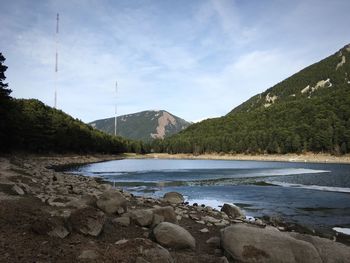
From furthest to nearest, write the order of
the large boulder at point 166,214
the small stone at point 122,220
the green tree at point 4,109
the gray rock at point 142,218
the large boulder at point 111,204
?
the green tree at point 4,109, the large boulder at point 111,204, the large boulder at point 166,214, the gray rock at point 142,218, the small stone at point 122,220

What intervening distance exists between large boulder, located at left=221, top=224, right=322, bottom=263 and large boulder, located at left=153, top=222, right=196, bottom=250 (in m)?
1.65

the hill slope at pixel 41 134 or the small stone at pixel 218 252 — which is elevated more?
the hill slope at pixel 41 134

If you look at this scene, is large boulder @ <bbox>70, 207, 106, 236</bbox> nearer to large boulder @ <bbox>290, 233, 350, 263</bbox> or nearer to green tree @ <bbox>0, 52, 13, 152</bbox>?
large boulder @ <bbox>290, 233, 350, 263</bbox>

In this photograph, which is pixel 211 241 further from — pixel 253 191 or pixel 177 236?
pixel 253 191

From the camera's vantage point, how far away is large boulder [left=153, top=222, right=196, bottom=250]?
14781mm

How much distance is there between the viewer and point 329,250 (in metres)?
14.1

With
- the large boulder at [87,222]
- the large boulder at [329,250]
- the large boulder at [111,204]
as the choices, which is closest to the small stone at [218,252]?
the large boulder at [329,250]

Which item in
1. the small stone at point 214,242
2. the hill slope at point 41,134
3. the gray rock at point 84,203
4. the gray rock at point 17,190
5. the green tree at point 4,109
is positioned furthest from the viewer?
the hill slope at point 41,134

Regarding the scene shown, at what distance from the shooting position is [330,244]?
47.8 ft

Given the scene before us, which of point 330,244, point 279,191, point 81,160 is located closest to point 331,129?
point 81,160

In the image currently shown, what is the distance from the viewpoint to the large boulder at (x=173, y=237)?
582 inches

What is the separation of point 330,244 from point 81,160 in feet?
423

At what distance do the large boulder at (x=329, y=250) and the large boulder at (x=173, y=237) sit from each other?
4334 mm

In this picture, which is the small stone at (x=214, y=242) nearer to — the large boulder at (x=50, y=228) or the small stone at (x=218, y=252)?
the small stone at (x=218, y=252)
